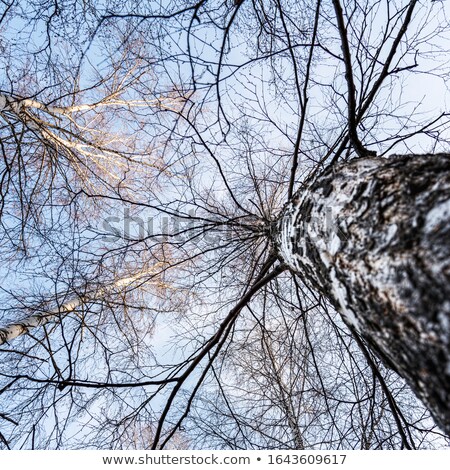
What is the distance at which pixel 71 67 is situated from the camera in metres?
3.55

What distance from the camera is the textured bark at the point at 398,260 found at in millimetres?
618

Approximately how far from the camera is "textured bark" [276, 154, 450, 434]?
0.62 m

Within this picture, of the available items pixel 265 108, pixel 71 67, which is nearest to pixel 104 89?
pixel 71 67

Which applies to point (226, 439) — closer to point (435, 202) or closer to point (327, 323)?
point (327, 323)

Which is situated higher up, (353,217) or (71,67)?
(71,67)

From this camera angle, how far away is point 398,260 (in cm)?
Result: 70

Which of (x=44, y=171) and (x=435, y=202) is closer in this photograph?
(x=435, y=202)

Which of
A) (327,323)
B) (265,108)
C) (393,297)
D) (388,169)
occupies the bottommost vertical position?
(393,297)

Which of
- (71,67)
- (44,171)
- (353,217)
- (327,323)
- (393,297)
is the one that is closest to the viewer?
(393,297)

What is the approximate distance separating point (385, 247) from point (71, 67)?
387 centimetres
